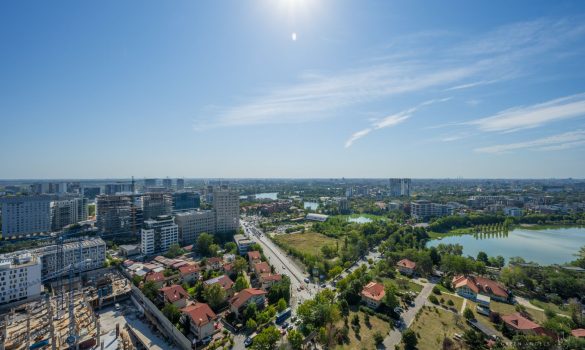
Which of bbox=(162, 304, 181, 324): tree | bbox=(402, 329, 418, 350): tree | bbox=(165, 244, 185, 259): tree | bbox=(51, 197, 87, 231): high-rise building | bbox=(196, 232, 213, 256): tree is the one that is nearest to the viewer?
bbox=(402, 329, 418, 350): tree

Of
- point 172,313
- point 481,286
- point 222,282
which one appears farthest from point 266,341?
point 481,286

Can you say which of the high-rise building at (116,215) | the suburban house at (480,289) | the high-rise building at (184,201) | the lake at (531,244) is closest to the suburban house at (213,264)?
the high-rise building at (116,215)

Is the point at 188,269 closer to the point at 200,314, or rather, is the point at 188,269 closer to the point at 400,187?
the point at 200,314

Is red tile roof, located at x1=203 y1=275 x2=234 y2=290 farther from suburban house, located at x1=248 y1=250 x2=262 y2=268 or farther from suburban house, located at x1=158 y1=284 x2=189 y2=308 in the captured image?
suburban house, located at x1=248 y1=250 x2=262 y2=268

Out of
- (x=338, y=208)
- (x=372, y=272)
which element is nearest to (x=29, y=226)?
(x=372, y=272)

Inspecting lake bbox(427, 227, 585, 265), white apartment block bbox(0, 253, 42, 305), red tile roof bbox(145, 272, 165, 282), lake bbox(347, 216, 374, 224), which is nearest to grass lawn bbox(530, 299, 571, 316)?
lake bbox(427, 227, 585, 265)
